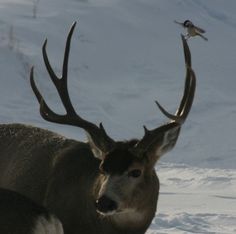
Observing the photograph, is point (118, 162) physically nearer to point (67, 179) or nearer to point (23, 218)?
point (67, 179)

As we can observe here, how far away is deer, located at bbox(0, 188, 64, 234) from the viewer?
4.61m

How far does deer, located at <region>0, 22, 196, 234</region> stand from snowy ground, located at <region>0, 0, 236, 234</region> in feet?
8.56

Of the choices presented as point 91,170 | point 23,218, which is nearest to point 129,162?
point 91,170

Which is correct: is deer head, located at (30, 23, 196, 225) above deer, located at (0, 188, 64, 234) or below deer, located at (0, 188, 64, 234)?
below

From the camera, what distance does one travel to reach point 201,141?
53.1 ft

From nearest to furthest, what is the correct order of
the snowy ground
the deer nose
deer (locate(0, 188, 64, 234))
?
deer (locate(0, 188, 64, 234)), the deer nose, the snowy ground

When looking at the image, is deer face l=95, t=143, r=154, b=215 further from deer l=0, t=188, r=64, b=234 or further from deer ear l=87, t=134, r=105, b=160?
deer l=0, t=188, r=64, b=234

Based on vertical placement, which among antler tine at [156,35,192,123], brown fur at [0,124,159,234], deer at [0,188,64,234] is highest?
deer at [0,188,64,234]

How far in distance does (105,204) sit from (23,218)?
1055mm

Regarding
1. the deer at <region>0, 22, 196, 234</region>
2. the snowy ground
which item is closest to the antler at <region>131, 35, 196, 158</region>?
the deer at <region>0, 22, 196, 234</region>

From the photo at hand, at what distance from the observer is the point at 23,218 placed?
4684 millimetres

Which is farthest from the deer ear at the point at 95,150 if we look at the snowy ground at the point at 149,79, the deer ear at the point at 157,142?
the snowy ground at the point at 149,79

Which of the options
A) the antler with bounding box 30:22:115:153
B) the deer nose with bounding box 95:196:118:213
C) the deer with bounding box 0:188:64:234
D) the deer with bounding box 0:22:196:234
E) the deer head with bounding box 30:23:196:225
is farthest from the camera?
the antler with bounding box 30:22:115:153

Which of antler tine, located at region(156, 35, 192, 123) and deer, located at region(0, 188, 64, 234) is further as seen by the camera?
antler tine, located at region(156, 35, 192, 123)
